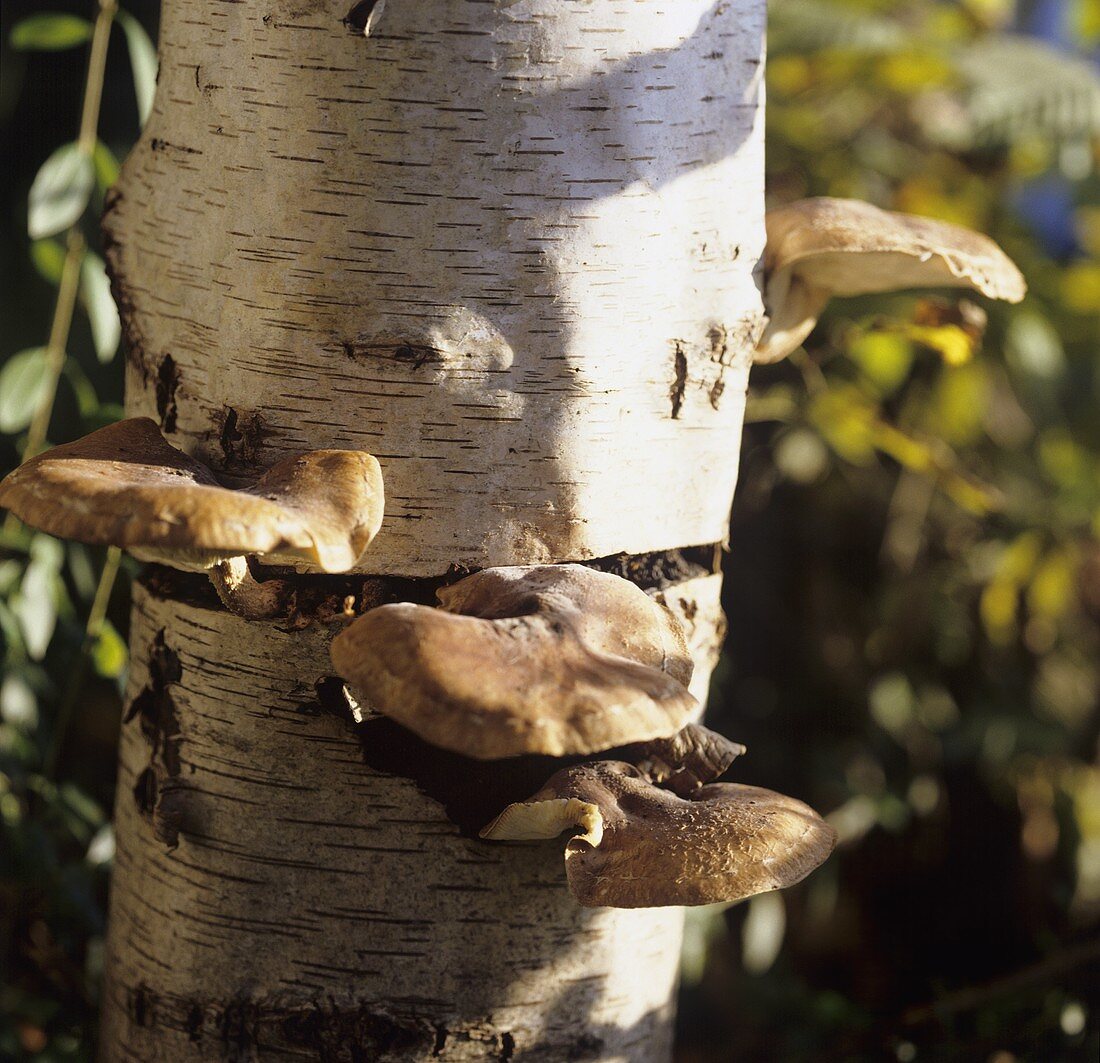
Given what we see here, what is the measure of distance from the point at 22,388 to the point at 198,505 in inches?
34.7

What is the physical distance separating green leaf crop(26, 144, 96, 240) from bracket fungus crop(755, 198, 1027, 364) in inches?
38.2

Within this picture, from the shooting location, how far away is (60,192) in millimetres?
1539

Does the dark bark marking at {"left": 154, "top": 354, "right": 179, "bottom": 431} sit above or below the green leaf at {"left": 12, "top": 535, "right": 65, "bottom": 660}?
above

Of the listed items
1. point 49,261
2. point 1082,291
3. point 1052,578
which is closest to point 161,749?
point 49,261

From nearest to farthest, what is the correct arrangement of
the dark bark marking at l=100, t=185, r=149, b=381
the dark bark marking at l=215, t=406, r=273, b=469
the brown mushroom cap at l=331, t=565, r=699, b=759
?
the brown mushroom cap at l=331, t=565, r=699, b=759
the dark bark marking at l=215, t=406, r=273, b=469
the dark bark marking at l=100, t=185, r=149, b=381

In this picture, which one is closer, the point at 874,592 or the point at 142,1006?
the point at 142,1006

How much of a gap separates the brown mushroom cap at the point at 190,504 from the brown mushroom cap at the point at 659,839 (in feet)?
1.02

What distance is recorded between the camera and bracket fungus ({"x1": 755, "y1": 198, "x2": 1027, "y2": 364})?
4.18 feet

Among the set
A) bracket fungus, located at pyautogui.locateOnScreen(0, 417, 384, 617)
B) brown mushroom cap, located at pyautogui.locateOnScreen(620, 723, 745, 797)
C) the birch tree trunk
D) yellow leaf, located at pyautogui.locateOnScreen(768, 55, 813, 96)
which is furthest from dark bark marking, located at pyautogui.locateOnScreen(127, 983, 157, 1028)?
yellow leaf, located at pyautogui.locateOnScreen(768, 55, 813, 96)

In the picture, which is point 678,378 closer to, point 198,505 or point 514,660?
point 514,660

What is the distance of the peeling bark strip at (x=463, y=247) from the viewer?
1026 mm

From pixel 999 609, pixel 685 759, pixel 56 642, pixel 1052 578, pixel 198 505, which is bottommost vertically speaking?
pixel 999 609

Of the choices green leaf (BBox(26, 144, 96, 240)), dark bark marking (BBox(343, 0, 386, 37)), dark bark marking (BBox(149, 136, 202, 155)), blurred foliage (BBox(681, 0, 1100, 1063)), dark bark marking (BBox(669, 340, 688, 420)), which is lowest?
blurred foliage (BBox(681, 0, 1100, 1063))

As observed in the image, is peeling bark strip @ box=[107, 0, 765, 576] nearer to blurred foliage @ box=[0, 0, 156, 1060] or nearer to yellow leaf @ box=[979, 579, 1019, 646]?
blurred foliage @ box=[0, 0, 156, 1060]
